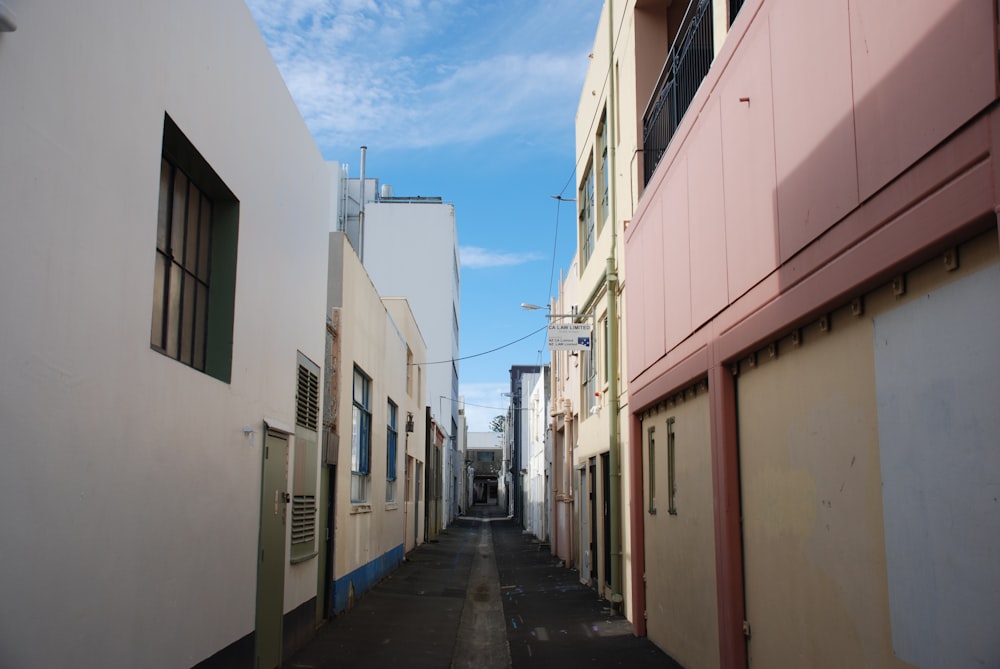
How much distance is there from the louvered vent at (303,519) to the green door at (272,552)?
1.71 feet

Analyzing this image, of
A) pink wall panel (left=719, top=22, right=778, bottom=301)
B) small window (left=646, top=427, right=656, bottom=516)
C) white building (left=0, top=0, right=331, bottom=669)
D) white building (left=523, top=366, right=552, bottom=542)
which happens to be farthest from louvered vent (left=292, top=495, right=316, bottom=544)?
white building (left=523, top=366, right=552, bottom=542)

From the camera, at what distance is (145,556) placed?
5.48 metres

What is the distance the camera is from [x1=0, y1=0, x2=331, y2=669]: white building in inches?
159

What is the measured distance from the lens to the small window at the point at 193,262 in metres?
6.25

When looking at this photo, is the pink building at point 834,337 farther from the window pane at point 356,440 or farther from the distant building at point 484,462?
the distant building at point 484,462

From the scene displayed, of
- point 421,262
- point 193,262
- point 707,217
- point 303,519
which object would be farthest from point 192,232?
point 421,262

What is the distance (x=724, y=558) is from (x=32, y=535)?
17.5ft

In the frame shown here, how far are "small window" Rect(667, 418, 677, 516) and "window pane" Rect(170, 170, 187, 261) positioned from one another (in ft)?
18.2

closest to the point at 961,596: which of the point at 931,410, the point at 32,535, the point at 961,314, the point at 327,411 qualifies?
the point at 931,410

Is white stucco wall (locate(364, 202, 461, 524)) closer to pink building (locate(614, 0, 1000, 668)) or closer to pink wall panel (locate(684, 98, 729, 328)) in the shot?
pink building (locate(614, 0, 1000, 668))

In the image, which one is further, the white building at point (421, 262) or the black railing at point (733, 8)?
the white building at point (421, 262)

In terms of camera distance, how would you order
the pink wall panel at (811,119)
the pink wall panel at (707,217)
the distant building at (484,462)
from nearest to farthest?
the pink wall panel at (811,119) → the pink wall panel at (707,217) → the distant building at (484,462)

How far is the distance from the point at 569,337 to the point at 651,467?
4.93m

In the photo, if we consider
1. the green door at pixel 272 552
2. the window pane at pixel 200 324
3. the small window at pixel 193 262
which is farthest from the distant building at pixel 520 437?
the window pane at pixel 200 324
